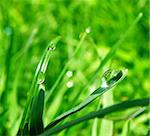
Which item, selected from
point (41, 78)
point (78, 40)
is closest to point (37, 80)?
point (41, 78)

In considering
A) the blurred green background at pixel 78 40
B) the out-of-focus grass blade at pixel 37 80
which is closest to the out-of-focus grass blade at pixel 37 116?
A: the out-of-focus grass blade at pixel 37 80

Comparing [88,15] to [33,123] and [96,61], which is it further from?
[33,123]

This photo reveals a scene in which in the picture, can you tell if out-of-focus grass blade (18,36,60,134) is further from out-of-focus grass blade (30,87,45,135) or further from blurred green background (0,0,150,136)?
blurred green background (0,0,150,136)

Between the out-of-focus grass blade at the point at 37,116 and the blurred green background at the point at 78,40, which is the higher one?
the blurred green background at the point at 78,40

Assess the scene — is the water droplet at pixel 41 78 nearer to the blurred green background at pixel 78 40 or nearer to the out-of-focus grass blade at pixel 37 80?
the out-of-focus grass blade at pixel 37 80

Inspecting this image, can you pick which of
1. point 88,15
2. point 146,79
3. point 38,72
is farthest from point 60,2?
point 38,72

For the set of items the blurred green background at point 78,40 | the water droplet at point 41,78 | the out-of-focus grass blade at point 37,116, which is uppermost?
the blurred green background at point 78,40
